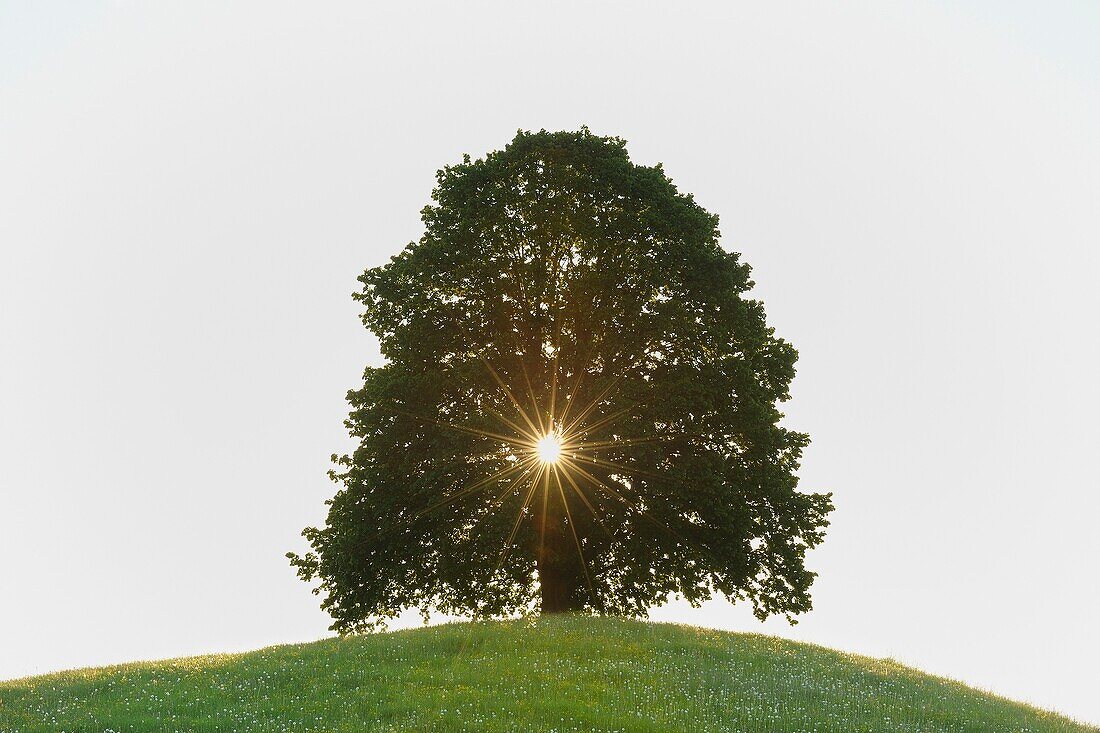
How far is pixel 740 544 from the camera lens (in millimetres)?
24250

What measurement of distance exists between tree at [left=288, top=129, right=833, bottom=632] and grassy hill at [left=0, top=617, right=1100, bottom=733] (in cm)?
398

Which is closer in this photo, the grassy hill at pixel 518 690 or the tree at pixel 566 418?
the grassy hill at pixel 518 690

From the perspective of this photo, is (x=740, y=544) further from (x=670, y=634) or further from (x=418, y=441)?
(x=418, y=441)

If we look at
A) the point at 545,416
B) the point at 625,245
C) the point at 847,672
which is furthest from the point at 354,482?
the point at 847,672

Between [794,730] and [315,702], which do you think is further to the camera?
[315,702]

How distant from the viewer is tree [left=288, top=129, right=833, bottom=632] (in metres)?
24.0

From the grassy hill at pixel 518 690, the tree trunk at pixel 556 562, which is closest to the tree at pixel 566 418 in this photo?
the tree trunk at pixel 556 562

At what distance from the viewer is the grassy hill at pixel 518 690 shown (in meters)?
14.3

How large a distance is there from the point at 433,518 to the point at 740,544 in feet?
28.6

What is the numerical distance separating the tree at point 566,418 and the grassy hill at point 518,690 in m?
3.98

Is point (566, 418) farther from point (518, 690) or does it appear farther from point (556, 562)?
point (518, 690)

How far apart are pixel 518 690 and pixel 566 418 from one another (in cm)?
1016

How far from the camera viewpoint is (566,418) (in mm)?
24547

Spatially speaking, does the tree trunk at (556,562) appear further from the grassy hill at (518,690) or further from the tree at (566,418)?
the grassy hill at (518,690)
